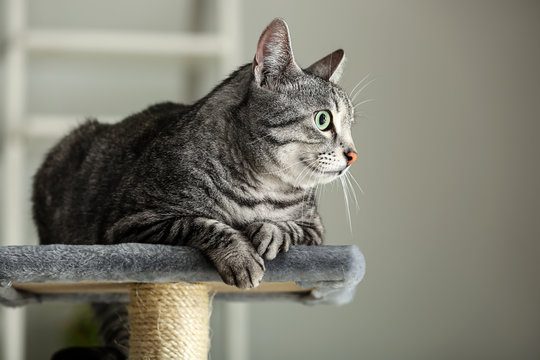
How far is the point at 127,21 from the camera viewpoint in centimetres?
294

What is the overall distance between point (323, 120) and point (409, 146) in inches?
61.3

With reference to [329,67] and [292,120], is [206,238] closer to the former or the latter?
[292,120]

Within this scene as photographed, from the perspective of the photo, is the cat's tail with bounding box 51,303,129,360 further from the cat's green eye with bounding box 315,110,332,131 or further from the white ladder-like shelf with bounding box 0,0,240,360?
the cat's green eye with bounding box 315,110,332,131

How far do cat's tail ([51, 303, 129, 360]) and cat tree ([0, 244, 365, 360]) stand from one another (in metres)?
0.21

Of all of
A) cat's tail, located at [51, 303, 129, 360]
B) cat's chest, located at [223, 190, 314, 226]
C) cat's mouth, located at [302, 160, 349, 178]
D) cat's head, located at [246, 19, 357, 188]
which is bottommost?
cat's tail, located at [51, 303, 129, 360]

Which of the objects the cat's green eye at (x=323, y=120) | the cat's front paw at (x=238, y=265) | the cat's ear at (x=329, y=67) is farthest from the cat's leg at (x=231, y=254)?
the cat's ear at (x=329, y=67)

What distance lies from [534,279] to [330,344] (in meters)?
0.80

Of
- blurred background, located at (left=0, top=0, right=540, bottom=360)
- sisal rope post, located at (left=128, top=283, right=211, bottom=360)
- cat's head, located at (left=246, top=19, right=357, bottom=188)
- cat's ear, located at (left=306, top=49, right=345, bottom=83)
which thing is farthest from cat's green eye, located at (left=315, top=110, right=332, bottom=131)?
blurred background, located at (left=0, top=0, right=540, bottom=360)

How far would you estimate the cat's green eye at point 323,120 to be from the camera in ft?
4.79

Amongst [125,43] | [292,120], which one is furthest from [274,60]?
[125,43]

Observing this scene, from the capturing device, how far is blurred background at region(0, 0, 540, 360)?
2867mm

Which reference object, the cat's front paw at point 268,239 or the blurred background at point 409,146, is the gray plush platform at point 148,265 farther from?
the blurred background at point 409,146

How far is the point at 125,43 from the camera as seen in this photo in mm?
2477

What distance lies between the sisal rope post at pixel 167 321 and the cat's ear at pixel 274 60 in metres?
0.42
